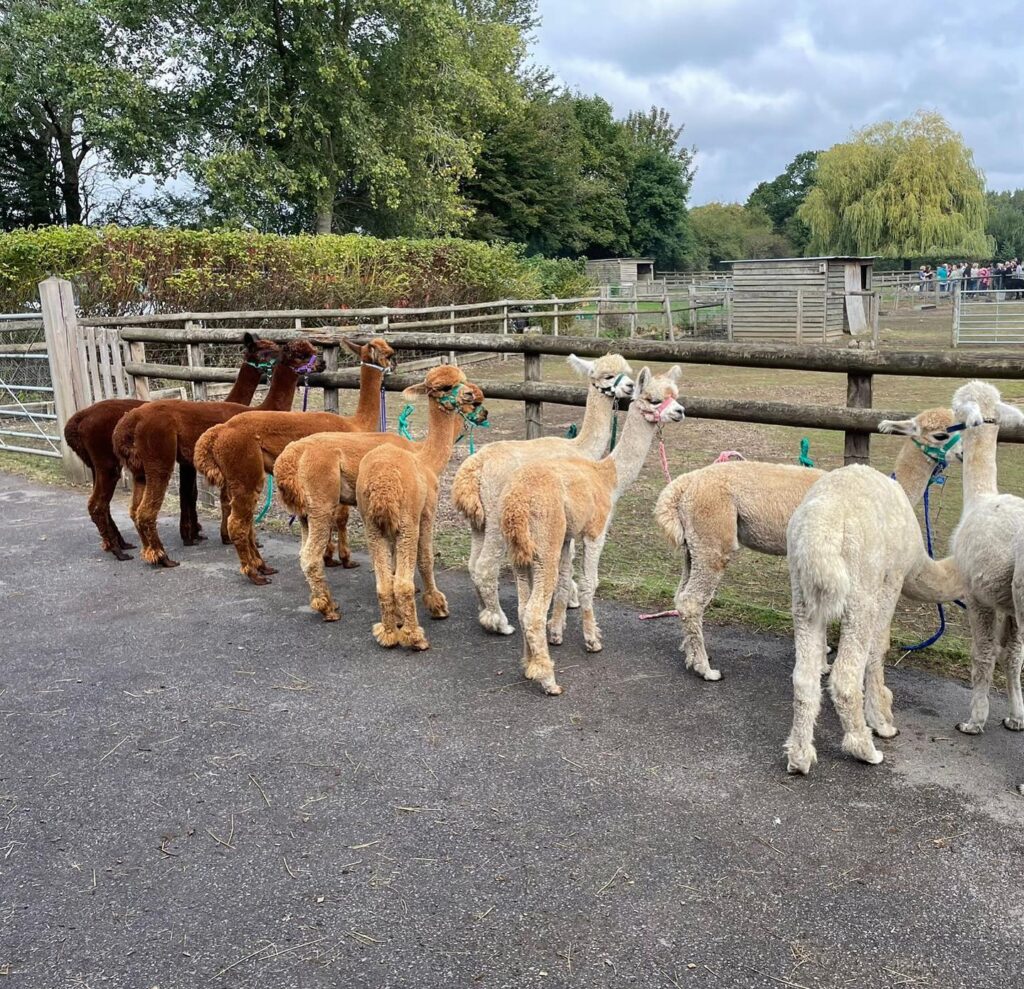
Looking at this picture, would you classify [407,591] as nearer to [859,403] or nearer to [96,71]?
[859,403]

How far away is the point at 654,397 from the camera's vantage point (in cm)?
490

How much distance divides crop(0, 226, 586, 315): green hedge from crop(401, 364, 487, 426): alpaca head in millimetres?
11376

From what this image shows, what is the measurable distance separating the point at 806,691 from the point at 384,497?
2.38m

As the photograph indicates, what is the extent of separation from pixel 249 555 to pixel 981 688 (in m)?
4.49

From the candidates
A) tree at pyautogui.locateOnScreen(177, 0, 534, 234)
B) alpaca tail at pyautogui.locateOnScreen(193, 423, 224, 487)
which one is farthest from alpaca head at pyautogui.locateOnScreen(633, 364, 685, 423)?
tree at pyautogui.locateOnScreen(177, 0, 534, 234)

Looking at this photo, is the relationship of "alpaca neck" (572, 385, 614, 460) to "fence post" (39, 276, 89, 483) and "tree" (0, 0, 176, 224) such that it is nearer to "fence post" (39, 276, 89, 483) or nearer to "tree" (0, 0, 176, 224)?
"fence post" (39, 276, 89, 483)

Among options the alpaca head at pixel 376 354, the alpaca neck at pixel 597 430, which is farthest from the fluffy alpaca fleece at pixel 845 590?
the alpaca head at pixel 376 354

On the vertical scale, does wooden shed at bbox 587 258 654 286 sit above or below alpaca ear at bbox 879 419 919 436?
above

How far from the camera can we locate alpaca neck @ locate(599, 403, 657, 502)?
4.91m

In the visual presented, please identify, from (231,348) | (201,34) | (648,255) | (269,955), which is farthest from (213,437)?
(648,255)

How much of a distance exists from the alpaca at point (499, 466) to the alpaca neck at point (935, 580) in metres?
1.85

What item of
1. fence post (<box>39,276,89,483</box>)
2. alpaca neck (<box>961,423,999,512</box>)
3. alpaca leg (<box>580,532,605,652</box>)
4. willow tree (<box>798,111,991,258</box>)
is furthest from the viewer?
willow tree (<box>798,111,991,258</box>)

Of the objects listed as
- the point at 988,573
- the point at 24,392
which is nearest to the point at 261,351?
the point at 988,573

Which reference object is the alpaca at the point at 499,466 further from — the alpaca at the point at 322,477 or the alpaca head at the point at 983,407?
the alpaca head at the point at 983,407
